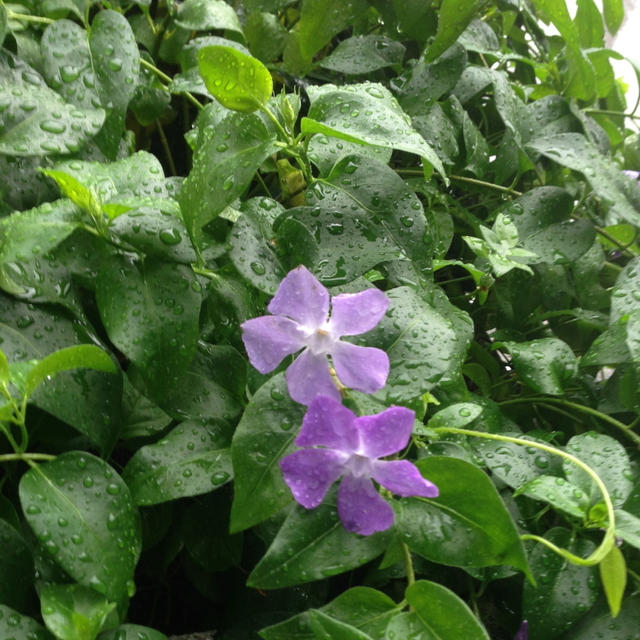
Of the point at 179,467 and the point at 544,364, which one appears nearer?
the point at 179,467

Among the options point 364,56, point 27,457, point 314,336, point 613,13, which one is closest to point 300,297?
point 314,336

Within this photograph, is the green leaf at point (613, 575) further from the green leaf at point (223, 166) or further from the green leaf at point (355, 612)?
the green leaf at point (223, 166)

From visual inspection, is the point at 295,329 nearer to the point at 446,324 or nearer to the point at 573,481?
the point at 446,324

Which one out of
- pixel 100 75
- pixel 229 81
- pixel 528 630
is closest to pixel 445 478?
pixel 528 630

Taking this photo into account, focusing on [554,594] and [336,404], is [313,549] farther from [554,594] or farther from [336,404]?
[554,594]

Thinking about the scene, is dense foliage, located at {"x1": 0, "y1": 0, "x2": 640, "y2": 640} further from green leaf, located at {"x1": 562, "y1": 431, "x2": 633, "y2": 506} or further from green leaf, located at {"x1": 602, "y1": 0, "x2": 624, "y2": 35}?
green leaf, located at {"x1": 602, "y1": 0, "x2": 624, "y2": 35}

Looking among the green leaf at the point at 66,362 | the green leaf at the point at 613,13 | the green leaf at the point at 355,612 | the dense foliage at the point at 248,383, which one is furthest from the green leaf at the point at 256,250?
the green leaf at the point at 613,13

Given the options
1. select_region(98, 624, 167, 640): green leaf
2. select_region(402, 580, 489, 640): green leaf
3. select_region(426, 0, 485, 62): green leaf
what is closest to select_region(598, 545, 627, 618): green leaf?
select_region(402, 580, 489, 640): green leaf

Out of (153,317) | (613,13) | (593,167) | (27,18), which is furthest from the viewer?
(613,13)
